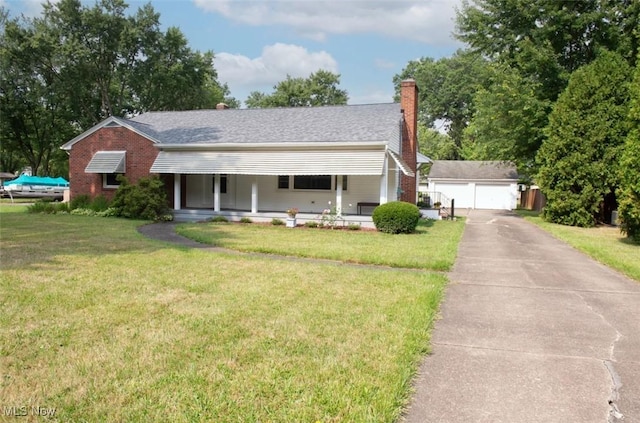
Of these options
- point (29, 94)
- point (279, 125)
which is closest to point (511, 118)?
point (279, 125)

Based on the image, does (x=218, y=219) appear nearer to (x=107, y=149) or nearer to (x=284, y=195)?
(x=284, y=195)

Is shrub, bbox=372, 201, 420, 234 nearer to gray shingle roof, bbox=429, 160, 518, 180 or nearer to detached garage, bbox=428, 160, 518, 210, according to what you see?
detached garage, bbox=428, 160, 518, 210

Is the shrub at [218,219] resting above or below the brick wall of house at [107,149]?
below

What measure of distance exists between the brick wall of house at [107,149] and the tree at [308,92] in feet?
101

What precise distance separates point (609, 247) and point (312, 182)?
11307mm

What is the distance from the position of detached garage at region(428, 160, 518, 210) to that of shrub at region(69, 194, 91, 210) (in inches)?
1005

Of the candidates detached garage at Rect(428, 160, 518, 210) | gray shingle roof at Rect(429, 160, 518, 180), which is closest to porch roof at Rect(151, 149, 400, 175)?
detached garage at Rect(428, 160, 518, 210)

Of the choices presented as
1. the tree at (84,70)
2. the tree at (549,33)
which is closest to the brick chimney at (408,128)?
the tree at (549,33)

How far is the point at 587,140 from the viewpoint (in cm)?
1844

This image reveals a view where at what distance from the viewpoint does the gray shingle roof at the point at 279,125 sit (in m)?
17.3

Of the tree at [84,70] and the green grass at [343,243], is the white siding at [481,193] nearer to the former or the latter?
the green grass at [343,243]

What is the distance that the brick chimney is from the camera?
786 inches

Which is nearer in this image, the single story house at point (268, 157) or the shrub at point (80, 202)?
the single story house at point (268, 157)

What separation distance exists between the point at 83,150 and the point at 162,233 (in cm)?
987
